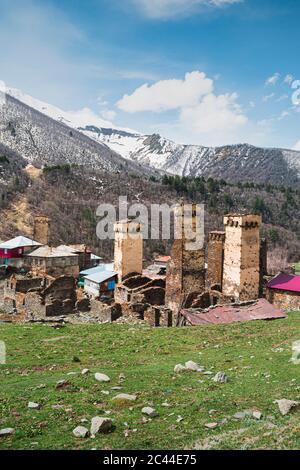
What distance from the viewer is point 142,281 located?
34.8 m

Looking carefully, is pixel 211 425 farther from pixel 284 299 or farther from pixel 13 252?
pixel 13 252

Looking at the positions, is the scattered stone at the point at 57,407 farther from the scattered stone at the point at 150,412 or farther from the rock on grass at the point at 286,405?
the rock on grass at the point at 286,405

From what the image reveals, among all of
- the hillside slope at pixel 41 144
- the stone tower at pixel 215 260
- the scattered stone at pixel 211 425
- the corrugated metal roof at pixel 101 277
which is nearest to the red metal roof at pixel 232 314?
the stone tower at pixel 215 260

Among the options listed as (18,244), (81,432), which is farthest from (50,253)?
(81,432)

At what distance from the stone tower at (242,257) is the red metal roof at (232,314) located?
410 cm

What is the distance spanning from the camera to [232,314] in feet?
78.9

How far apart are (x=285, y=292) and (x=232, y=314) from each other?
6.45 metres

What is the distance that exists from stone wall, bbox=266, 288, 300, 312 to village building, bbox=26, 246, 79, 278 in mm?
19865

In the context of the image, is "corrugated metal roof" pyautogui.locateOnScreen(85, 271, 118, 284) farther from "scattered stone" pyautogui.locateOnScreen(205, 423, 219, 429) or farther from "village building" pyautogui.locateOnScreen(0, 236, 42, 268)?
"scattered stone" pyautogui.locateOnScreen(205, 423, 219, 429)

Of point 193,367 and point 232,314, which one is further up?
point 193,367

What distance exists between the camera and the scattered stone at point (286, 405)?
9180mm

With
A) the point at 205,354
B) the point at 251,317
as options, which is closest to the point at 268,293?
the point at 251,317

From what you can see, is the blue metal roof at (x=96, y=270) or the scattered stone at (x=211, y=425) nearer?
the scattered stone at (x=211, y=425)
